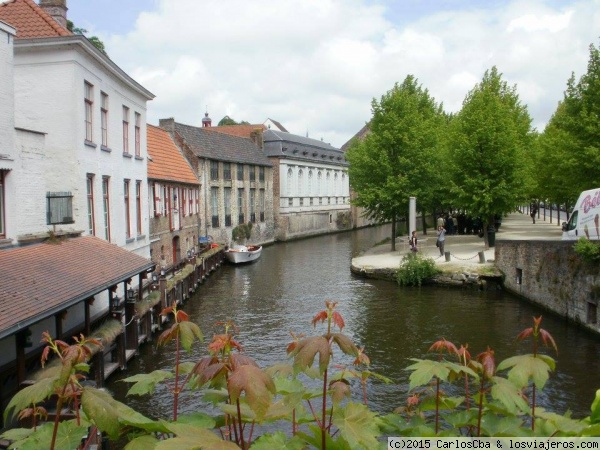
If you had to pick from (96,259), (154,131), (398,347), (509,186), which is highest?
(154,131)

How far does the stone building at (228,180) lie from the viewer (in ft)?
115

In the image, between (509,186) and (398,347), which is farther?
(509,186)

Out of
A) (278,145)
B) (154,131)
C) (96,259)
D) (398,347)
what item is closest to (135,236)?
(96,259)

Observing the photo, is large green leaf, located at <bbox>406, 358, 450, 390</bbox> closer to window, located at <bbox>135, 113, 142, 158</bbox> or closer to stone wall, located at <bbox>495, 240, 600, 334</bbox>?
stone wall, located at <bbox>495, 240, 600, 334</bbox>

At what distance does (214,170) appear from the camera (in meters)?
37.2

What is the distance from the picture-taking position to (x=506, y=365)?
8.13 ft

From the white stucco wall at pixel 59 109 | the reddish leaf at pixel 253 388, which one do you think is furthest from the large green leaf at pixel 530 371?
the white stucco wall at pixel 59 109

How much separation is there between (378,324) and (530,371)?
14.8m

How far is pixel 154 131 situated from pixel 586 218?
23.0 meters

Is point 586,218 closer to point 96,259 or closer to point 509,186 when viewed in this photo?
point 509,186

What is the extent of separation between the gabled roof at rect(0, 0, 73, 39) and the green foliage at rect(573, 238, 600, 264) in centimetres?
1474

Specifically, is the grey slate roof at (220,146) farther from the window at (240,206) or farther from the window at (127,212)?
the window at (127,212)

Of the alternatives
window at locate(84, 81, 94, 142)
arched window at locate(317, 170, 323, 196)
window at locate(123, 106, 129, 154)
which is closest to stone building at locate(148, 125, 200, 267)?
window at locate(123, 106, 129, 154)

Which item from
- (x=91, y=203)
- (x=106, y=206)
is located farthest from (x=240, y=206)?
(x=91, y=203)
